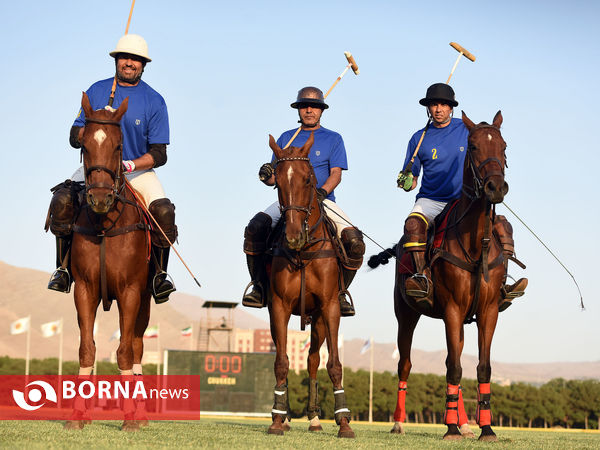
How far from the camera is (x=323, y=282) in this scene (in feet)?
39.5

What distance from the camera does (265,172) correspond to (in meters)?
12.4

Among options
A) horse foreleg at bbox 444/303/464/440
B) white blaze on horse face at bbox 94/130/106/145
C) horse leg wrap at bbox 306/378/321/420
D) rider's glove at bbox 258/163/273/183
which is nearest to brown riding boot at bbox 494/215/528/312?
horse foreleg at bbox 444/303/464/440

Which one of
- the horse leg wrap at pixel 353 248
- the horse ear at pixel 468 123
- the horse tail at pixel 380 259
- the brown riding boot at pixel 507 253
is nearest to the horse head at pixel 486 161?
the horse ear at pixel 468 123

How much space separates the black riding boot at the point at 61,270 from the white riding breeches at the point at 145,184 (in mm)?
1081

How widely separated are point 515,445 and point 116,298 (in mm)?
5717

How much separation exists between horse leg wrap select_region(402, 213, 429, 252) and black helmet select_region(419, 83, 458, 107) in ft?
6.88

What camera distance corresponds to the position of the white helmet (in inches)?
489

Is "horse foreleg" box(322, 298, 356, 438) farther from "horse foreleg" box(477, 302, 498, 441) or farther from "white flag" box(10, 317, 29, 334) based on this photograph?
"white flag" box(10, 317, 29, 334)

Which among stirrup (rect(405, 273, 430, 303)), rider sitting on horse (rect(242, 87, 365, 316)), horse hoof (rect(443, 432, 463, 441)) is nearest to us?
horse hoof (rect(443, 432, 463, 441))

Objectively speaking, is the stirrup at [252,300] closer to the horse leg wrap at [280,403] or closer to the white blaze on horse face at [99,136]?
the horse leg wrap at [280,403]

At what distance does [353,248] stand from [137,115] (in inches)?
150

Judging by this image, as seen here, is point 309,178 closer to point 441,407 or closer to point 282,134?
point 282,134

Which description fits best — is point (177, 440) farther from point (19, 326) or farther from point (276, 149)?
point (19, 326)

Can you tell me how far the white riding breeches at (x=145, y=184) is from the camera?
12.3 meters
